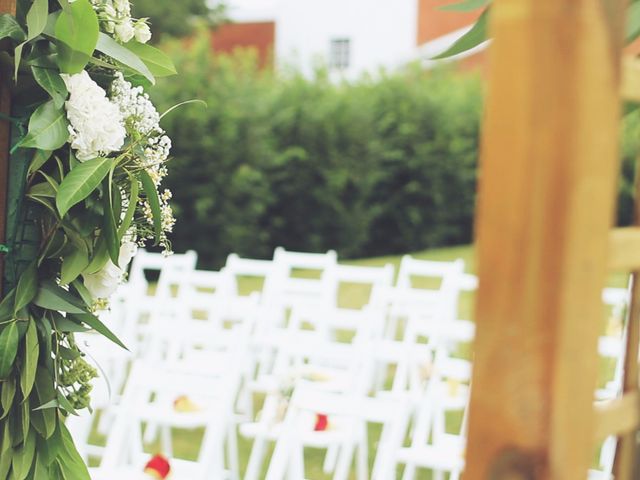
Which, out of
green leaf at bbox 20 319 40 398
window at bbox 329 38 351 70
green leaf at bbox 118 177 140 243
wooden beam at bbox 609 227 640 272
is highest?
window at bbox 329 38 351 70

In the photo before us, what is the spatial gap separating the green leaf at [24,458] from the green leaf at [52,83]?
734mm

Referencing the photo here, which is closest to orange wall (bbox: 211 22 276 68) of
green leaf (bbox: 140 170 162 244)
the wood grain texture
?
green leaf (bbox: 140 170 162 244)

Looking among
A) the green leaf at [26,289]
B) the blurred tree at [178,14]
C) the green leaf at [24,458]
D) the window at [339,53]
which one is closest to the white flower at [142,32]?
the green leaf at [26,289]

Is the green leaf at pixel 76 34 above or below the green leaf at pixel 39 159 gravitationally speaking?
above

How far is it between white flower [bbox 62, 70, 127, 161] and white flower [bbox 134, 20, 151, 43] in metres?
0.19

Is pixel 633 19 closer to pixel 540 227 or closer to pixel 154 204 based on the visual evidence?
pixel 540 227

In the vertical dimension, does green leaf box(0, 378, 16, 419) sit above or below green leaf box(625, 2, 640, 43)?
below

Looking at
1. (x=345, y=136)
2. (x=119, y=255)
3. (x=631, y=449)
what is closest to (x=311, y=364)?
(x=119, y=255)

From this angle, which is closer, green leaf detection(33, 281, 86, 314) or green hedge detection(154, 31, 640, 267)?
green leaf detection(33, 281, 86, 314)

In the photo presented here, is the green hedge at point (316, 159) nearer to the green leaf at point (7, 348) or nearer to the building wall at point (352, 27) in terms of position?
the building wall at point (352, 27)

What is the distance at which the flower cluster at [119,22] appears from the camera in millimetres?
2121

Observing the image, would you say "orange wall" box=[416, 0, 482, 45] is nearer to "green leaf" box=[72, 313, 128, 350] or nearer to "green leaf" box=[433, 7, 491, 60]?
"green leaf" box=[72, 313, 128, 350]

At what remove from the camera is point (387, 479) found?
4.14 m

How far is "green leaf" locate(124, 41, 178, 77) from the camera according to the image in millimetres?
2178
